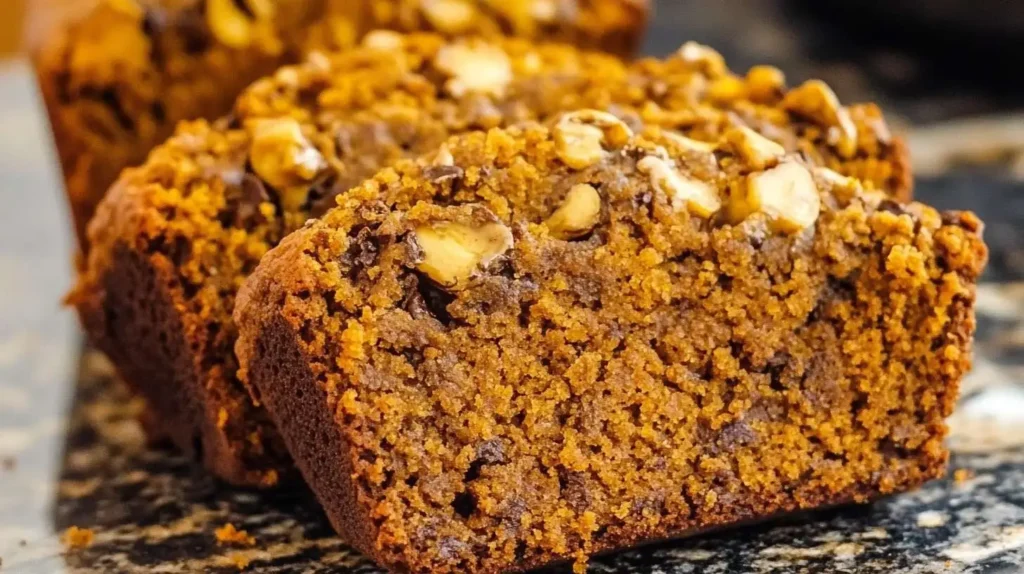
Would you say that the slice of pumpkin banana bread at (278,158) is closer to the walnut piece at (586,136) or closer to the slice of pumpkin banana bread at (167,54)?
the walnut piece at (586,136)

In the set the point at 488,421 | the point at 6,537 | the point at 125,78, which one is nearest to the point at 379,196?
the point at 488,421

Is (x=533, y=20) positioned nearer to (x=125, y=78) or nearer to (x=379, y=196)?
(x=125, y=78)

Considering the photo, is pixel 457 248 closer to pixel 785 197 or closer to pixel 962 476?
pixel 785 197

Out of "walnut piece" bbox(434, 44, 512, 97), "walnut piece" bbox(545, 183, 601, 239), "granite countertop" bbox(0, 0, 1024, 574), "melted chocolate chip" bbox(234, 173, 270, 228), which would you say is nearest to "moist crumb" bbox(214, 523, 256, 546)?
"granite countertop" bbox(0, 0, 1024, 574)

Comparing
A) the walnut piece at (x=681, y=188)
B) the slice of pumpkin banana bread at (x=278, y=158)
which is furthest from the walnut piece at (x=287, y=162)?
the walnut piece at (x=681, y=188)

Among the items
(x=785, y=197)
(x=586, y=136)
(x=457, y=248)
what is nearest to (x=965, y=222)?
(x=785, y=197)
